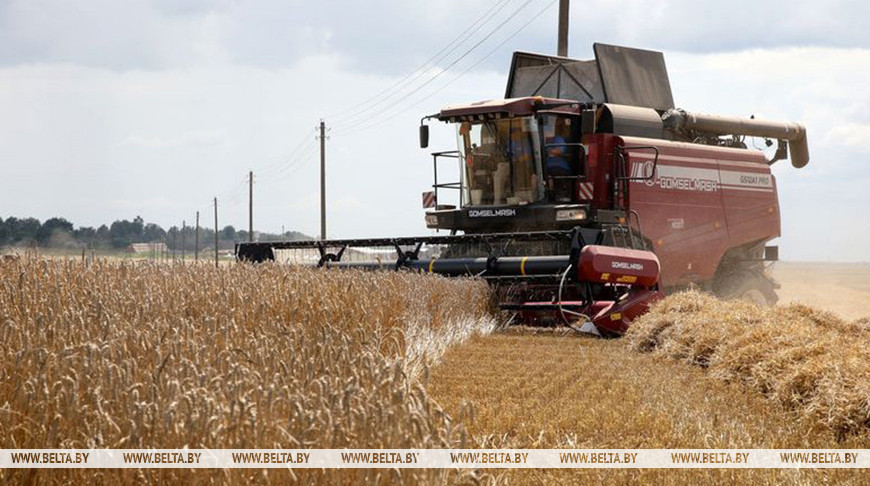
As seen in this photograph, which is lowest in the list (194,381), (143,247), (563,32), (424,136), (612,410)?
(612,410)

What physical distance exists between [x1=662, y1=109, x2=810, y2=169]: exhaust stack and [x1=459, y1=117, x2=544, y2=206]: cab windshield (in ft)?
8.03

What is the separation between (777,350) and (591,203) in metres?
6.27

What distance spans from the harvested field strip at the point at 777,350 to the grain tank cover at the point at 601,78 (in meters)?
4.03

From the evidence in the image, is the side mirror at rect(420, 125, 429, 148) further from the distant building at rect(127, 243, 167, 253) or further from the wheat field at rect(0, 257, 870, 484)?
the distant building at rect(127, 243, 167, 253)

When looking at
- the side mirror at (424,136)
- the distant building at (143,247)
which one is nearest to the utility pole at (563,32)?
the side mirror at (424,136)

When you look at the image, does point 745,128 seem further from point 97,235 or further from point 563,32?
point 97,235

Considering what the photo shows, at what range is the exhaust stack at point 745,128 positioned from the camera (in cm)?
1560

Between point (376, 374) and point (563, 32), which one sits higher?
point (563, 32)

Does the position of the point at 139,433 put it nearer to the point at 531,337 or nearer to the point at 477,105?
the point at 531,337

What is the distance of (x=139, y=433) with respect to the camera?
3.44 meters

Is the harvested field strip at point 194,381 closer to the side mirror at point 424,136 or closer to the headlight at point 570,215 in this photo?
the headlight at point 570,215

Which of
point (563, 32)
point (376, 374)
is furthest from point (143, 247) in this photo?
point (376, 374)

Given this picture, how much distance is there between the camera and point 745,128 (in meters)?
16.9

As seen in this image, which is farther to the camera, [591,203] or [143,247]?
→ [143,247]
